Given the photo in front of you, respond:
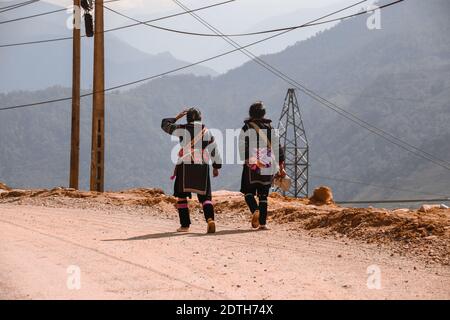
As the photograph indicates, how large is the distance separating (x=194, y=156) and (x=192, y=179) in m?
0.37

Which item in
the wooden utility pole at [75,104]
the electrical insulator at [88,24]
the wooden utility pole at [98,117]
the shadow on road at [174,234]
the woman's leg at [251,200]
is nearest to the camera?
the shadow on road at [174,234]

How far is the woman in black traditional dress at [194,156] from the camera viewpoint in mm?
10875

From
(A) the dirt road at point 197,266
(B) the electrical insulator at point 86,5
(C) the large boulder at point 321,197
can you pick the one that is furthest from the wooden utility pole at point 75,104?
(A) the dirt road at point 197,266

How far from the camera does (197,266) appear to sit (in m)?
7.50

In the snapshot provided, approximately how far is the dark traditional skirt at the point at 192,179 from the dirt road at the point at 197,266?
72 cm

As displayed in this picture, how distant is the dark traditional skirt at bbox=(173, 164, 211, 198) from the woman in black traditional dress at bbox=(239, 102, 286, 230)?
2.31 ft

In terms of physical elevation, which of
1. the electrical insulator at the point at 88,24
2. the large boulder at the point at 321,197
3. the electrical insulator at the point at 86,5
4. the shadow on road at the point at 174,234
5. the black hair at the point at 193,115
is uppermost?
the electrical insulator at the point at 86,5

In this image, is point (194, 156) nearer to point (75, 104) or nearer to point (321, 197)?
point (321, 197)

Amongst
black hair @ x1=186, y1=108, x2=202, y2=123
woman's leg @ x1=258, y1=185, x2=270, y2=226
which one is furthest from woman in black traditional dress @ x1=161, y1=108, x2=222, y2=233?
woman's leg @ x1=258, y1=185, x2=270, y2=226

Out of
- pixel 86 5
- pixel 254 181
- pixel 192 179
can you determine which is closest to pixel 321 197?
pixel 254 181

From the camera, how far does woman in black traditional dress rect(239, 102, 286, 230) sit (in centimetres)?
1122

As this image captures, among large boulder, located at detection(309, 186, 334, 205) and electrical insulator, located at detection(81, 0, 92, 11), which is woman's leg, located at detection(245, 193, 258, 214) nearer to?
large boulder, located at detection(309, 186, 334, 205)

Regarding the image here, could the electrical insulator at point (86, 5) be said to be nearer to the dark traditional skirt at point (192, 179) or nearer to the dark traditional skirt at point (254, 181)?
the dark traditional skirt at point (192, 179)
